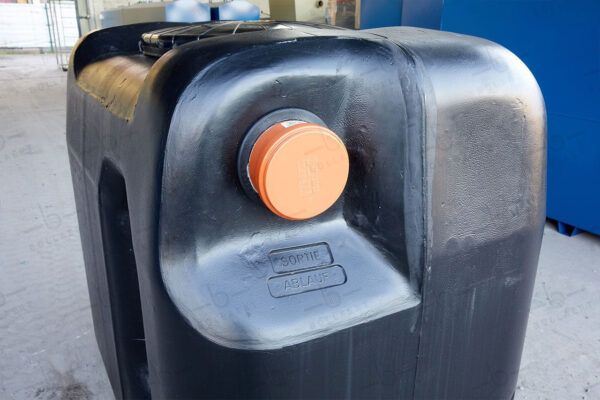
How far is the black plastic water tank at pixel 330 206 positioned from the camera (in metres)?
0.60

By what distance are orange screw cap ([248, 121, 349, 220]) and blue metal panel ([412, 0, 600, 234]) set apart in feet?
6.15

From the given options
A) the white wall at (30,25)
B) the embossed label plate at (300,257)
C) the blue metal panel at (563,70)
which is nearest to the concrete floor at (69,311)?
the blue metal panel at (563,70)

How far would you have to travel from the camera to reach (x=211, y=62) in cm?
58

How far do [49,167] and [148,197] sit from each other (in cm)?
296

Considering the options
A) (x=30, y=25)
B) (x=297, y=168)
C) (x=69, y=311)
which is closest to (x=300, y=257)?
(x=297, y=168)

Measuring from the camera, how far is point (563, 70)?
2135 mm

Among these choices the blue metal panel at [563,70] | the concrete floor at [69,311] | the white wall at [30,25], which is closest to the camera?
the concrete floor at [69,311]

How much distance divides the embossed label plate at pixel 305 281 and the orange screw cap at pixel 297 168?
0.09m

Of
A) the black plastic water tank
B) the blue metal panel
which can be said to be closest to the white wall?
the blue metal panel

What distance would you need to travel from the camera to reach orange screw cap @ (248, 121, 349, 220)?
0.58 meters

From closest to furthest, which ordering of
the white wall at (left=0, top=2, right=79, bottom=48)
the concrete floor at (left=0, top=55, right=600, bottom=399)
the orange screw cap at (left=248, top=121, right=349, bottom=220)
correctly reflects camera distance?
the orange screw cap at (left=248, top=121, right=349, bottom=220) < the concrete floor at (left=0, top=55, right=600, bottom=399) < the white wall at (left=0, top=2, right=79, bottom=48)

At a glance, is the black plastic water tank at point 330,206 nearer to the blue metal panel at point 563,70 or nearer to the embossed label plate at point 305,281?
the embossed label plate at point 305,281

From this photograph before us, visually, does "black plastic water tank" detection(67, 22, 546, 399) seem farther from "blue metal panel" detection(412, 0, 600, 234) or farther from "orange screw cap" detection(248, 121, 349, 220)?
"blue metal panel" detection(412, 0, 600, 234)

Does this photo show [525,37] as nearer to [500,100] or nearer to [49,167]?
[500,100]
